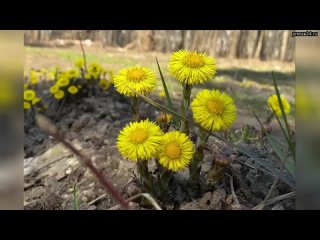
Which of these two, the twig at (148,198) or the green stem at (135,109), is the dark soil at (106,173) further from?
the green stem at (135,109)

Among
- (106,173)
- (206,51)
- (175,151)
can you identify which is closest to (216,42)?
(206,51)

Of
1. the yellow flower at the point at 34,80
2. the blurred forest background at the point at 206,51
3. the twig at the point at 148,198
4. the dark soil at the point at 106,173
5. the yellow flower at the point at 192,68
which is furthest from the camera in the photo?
the blurred forest background at the point at 206,51

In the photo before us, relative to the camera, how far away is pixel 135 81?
1527 mm

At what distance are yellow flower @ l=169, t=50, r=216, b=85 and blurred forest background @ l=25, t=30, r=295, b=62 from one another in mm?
1729

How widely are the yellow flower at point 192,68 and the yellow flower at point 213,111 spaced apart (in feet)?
0.18

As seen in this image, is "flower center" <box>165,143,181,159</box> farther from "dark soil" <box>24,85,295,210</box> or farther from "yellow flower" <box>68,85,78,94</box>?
"yellow flower" <box>68,85,78,94</box>

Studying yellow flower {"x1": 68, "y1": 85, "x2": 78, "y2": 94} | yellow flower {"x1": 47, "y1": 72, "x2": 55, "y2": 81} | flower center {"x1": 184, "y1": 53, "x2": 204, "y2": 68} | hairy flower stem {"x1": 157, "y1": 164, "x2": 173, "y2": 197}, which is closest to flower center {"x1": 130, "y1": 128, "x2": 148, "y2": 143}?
hairy flower stem {"x1": 157, "y1": 164, "x2": 173, "y2": 197}

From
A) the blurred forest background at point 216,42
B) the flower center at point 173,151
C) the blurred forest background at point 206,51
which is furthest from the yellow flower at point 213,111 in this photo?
the blurred forest background at point 216,42

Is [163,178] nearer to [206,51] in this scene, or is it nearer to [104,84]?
[104,84]

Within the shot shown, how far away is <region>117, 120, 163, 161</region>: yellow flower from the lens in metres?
1.39

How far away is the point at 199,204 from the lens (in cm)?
155

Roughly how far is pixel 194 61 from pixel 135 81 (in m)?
0.19

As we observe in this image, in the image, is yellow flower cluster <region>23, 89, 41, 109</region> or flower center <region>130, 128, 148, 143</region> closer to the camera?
flower center <region>130, 128, 148, 143</region>

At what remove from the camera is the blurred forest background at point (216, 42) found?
3287 mm
